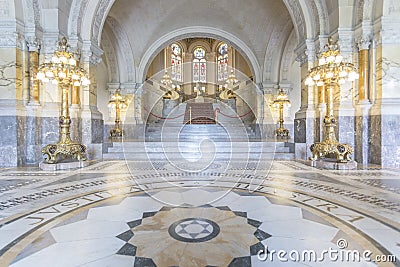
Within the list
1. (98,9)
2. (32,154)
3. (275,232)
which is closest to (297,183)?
(275,232)

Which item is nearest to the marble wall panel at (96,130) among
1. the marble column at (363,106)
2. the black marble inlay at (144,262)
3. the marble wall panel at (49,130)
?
the marble wall panel at (49,130)

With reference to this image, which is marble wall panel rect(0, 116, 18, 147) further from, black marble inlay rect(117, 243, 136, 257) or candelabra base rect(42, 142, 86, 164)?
black marble inlay rect(117, 243, 136, 257)

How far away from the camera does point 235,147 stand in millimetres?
9102

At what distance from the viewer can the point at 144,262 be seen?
71.7 inches

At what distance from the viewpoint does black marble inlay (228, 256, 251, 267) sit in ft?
5.83

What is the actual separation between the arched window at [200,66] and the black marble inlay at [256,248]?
2641 cm

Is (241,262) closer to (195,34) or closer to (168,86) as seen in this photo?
(195,34)

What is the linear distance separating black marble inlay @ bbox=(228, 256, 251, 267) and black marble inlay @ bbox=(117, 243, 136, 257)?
2.44 ft

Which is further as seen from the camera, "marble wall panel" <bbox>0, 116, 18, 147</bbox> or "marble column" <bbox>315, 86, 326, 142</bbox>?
"marble column" <bbox>315, 86, 326, 142</bbox>

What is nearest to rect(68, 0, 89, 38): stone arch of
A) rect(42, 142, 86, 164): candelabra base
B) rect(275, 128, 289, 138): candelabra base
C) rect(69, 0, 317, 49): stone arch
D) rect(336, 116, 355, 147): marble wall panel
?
rect(69, 0, 317, 49): stone arch

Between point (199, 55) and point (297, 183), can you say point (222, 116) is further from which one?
point (297, 183)

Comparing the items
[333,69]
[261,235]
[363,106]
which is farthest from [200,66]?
[261,235]

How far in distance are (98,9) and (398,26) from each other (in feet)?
29.1

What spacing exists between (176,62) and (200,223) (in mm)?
Result: 25689
